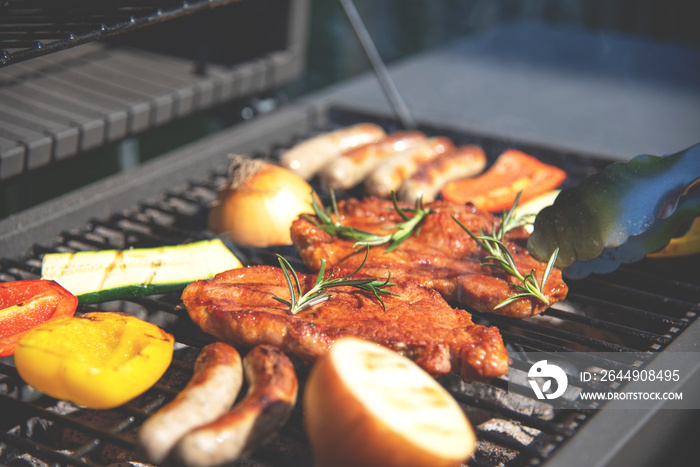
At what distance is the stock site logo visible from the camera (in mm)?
2277

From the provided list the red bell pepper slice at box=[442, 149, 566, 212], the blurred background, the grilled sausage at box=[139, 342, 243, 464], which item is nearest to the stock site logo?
the grilled sausage at box=[139, 342, 243, 464]

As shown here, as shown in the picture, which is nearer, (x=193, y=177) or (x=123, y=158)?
(x=193, y=177)

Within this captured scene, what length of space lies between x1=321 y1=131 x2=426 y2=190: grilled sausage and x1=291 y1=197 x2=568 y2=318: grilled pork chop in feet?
2.14

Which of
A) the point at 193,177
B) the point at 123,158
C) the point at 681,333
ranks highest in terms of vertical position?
the point at 681,333

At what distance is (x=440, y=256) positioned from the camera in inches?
109

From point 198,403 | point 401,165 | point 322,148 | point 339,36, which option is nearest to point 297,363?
point 198,403

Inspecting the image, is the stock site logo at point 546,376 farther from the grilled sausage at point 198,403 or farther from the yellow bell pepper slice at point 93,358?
the yellow bell pepper slice at point 93,358

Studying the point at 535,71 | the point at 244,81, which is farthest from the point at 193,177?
the point at 535,71

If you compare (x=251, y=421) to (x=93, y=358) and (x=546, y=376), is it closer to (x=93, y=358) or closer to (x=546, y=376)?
(x=93, y=358)

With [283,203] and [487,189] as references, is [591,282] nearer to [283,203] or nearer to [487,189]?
[487,189]

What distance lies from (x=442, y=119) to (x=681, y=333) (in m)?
2.55

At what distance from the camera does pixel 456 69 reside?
19.7 ft

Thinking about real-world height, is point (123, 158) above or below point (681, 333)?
below

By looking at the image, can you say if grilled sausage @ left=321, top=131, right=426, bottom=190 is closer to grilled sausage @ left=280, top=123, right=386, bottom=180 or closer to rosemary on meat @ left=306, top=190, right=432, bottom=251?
grilled sausage @ left=280, top=123, right=386, bottom=180
